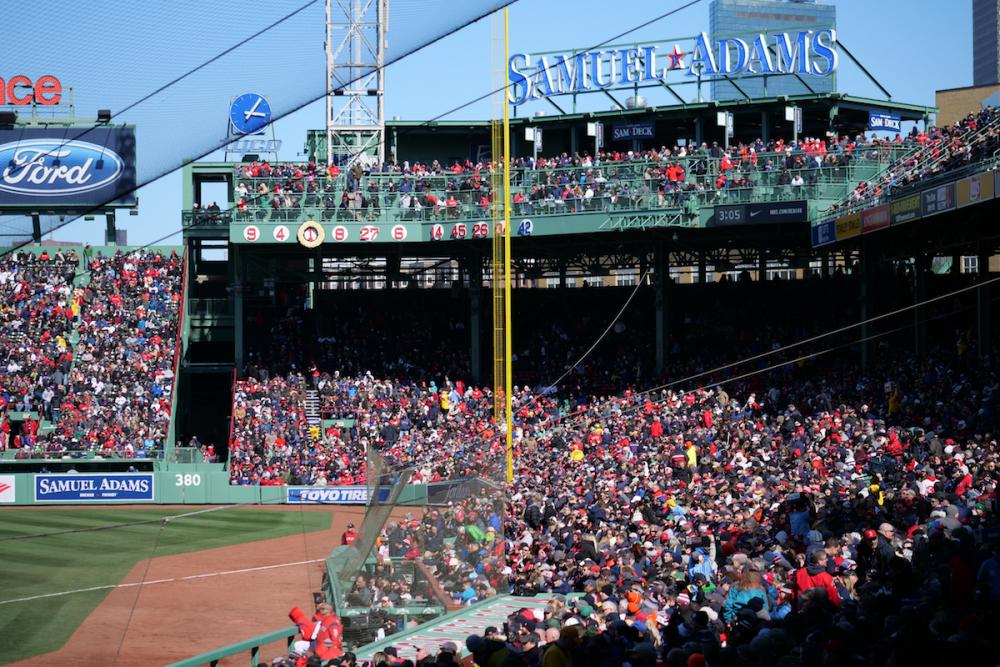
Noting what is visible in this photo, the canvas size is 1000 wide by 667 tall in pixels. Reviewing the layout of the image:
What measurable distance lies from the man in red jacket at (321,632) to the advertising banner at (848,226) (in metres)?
19.6

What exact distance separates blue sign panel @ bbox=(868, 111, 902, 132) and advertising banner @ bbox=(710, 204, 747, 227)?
11875 mm

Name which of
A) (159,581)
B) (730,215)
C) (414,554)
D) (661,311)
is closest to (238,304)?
(661,311)

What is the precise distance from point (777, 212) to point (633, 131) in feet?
40.7

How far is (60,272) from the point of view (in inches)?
1617

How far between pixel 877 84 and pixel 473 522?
3155 centimetres

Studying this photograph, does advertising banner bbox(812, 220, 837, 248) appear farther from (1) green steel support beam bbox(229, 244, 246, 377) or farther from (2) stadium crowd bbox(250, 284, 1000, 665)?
(1) green steel support beam bbox(229, 244, 246, 377)

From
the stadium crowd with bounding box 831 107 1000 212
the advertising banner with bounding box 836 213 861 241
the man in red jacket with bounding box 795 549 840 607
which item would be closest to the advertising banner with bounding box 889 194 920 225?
the stadium crowd with bounding box 831 107 1000 212

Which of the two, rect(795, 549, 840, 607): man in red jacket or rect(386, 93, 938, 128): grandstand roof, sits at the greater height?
rect(386, 93, 938, 128): grandstand roof

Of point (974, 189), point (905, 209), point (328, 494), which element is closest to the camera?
point (974, 189)

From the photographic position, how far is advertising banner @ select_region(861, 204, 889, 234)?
25641 millimetres

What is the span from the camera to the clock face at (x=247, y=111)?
12.1ft

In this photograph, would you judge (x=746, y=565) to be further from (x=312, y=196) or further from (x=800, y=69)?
(x=800, y=69)

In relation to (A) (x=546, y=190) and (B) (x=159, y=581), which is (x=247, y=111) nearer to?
(B) (x=159, y=581)

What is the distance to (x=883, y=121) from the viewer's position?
1633 inches
